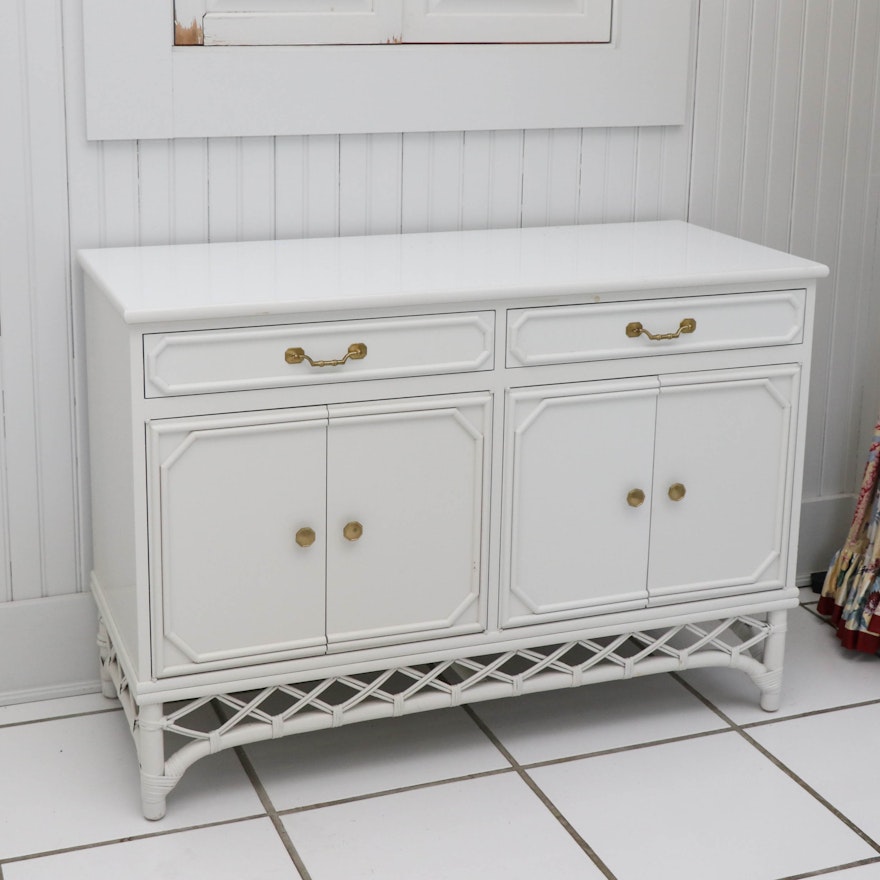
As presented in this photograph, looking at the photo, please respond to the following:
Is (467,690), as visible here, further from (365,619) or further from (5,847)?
(5,847)

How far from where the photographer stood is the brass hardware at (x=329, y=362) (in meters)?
2.25

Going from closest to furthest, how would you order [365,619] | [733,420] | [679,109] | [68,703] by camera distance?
[365,619], [733,420], [68,703], [679,109]

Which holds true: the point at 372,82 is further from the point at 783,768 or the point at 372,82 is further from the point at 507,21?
the point at 783,768

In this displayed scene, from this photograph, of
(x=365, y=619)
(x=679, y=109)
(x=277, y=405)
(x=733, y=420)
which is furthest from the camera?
(x=679, y=109)

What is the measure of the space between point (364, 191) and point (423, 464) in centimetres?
68

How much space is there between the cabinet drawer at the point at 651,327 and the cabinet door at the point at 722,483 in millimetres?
72

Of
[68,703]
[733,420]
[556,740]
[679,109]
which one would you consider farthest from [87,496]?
[679,109]

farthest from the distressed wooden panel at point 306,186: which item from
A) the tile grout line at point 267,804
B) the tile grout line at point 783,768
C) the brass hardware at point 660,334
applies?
the tile grout line at point 783,768

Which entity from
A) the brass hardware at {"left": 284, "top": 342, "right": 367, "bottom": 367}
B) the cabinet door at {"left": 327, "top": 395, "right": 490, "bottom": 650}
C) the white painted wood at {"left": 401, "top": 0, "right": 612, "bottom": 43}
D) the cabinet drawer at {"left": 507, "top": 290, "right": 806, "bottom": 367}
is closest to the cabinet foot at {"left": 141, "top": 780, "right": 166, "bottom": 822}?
Answer: the cabinet door at {"left": 327, "top": 395, "right": 490, "bottom": 650}

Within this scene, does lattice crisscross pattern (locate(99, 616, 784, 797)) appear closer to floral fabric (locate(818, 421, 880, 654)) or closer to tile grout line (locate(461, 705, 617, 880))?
tile grout line (locate(461, 705, 617, 880))

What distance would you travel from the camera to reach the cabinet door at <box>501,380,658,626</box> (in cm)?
247

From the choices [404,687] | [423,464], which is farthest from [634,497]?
[404,687]

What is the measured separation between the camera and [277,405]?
2275mm

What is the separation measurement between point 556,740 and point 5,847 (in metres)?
1.03
